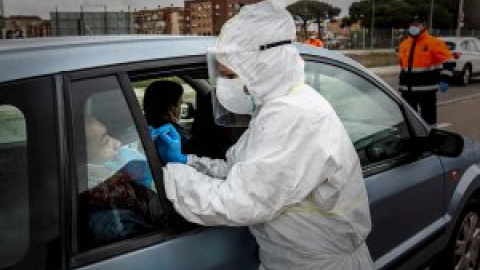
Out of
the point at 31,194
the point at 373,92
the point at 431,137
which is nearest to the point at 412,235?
the point at 431,137

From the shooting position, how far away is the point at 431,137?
10.0 ft

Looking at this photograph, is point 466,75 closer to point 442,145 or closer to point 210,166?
point 442,145

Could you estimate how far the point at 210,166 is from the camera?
7.54 feet

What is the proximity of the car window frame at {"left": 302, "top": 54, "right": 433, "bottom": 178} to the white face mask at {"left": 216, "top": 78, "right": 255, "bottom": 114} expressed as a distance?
54cm

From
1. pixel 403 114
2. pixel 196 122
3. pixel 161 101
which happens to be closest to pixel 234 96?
pixel 161 101

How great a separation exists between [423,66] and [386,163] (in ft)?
19.3

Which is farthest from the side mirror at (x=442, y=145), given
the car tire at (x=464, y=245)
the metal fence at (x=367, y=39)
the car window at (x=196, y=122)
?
the metal fence at (x=367, y=39)

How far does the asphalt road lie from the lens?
1054 cm

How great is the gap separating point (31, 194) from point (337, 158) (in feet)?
3.03

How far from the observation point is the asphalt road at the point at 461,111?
1054 cm

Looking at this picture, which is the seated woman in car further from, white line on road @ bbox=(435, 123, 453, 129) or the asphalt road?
white line on road @ bbox=(435, 123, 453, 129)

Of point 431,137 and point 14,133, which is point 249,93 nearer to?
point 14,133

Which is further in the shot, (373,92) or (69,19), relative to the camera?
(69,19)

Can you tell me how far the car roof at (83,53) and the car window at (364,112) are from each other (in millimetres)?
732
